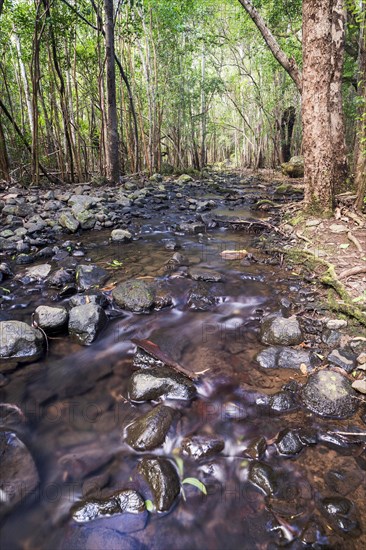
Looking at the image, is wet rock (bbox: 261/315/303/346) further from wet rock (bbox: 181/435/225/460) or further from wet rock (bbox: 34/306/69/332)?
wet rock (bbox: 34/306/69/332)

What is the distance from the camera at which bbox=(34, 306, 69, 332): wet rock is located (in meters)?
3.13

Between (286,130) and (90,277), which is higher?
(286,130)

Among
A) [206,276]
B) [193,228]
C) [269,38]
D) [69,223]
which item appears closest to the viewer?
[206,276]

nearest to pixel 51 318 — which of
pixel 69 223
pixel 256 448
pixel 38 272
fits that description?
pixel 38 272

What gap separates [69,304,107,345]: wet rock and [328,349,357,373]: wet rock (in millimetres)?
2140

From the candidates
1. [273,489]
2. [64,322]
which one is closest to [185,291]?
[64,322]

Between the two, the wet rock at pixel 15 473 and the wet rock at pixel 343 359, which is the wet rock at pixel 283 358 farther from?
the wet rock at pixel 15 473

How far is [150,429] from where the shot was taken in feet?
6.82

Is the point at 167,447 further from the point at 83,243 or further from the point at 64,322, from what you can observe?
the point at 83,243

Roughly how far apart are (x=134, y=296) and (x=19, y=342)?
1304 mm

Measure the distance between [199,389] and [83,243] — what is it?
4.28 m

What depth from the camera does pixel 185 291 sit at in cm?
406

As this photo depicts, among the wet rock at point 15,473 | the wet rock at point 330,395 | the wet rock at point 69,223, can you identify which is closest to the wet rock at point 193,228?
the wet rock at point 69,223

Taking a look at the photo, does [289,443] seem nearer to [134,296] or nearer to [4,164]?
[134,296]
